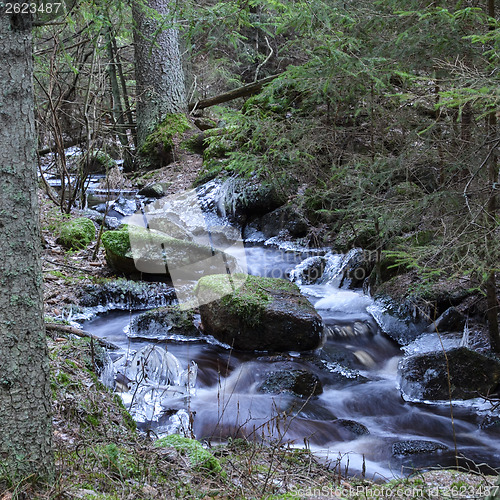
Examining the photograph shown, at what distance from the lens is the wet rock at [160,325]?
7.22 m

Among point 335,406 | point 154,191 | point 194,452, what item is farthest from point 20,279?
point 154,191

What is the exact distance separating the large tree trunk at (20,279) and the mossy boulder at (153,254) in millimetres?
5898

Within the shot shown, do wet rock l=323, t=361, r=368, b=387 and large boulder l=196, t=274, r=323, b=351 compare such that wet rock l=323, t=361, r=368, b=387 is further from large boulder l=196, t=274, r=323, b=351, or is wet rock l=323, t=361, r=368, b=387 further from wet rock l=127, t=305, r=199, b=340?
wet rock l=127, t=305, r=199, b=340

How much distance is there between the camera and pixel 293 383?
6.11 meters

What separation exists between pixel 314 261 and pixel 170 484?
23.6 ft

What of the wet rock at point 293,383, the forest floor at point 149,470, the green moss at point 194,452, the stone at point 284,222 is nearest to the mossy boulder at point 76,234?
the stone at point 284,222

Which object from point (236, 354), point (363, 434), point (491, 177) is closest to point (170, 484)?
point (363, 434)

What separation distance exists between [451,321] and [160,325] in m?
4.28

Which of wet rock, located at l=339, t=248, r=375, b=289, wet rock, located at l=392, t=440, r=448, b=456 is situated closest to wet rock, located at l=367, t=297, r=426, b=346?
wet rock, located at l=339, t=248, r=375, b=289

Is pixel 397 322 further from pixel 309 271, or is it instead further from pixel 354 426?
pixel 309 271

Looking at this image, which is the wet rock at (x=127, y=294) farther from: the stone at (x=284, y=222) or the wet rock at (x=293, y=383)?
the stone at (x=284, y=222)

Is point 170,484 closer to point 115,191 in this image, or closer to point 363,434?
point 363,434

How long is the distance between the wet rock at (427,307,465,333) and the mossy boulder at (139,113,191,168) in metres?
9.77

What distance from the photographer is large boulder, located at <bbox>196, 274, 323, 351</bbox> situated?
22.5 feet
